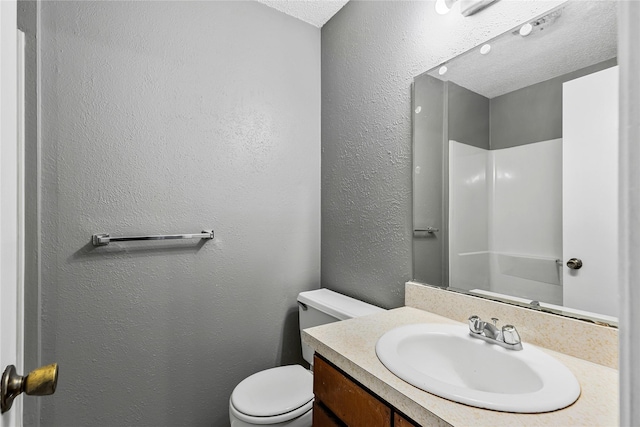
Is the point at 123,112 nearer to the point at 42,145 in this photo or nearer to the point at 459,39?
the point at 42,145

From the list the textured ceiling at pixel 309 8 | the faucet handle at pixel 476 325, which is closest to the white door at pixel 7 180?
the faucet handle at pixel 476 325

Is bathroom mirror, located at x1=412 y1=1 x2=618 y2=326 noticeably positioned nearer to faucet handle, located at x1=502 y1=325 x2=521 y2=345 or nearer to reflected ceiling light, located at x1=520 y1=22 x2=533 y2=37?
reflected ceiling light, located at x1=520 y1=22 x2=533 y2=37

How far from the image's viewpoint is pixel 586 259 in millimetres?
849

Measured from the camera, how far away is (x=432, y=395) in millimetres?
663

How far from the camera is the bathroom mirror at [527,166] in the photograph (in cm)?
82

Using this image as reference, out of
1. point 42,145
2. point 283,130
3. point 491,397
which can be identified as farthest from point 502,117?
point 42,145

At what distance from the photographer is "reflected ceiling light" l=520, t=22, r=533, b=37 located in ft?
3.17

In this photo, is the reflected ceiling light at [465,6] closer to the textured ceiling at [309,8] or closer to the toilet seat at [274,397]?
the textured ceiling at [309,8]

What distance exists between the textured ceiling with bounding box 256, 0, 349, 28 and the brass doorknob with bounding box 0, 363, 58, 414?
181 cm

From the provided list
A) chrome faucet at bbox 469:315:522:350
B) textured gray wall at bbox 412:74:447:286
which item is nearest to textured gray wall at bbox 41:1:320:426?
textured gray wall at bbox 412:74:447:286

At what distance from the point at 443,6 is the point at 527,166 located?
68 centimetres

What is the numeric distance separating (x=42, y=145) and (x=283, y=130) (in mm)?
1036

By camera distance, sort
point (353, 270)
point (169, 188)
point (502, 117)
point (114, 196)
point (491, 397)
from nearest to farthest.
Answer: point (491, 397) < point (502, 117) < point (114, 196) < point (169, 188) < point (353, 270)

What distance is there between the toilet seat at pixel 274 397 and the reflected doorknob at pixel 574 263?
3.40 feet
